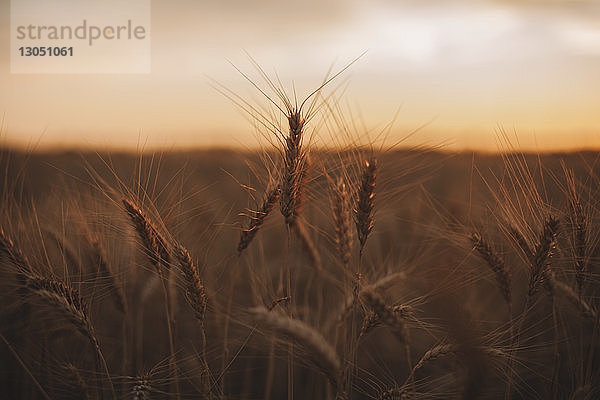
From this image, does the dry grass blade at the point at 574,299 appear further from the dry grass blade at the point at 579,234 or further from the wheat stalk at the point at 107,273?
the wheat stalk at the point at 107,273

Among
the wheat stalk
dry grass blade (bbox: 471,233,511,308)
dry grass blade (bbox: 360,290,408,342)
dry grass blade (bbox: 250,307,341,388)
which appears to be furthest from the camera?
the wheat stalk

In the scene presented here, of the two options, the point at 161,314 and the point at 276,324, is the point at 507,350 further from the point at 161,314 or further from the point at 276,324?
the point at 161,314

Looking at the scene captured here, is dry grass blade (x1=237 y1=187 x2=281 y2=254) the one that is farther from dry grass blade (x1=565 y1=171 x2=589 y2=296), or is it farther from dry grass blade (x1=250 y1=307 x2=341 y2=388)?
dry grass blade (x1=565 y1=171 x2=589 y2=296)

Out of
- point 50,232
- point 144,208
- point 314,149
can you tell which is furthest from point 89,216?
point 314,149

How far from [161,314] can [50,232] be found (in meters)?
0.95

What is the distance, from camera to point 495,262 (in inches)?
57.1

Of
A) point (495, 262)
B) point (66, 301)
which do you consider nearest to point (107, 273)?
point (66, 301)

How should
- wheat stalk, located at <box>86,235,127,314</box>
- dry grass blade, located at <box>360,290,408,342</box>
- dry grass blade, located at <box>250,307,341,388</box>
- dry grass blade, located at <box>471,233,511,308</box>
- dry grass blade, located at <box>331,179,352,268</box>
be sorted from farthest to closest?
wheat stalk, located at <box>86,235,127,314</box>, dry grass blade, located at <box>471,233,511,308</box>, dry grass blade, located at <box>331,179,352,268</box>, dry grass blade, located at <box>360,290,408,342</box>, dry grass blade, located at <box>250,307,341,388</box>

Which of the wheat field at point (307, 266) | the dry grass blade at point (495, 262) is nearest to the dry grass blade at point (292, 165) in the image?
the wheat field at point (307, 266)

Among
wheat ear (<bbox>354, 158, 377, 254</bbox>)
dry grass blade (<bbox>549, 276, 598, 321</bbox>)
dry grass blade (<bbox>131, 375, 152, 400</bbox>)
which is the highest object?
wheat ear (<bbox>354, 158, 377, 254</bbox>)

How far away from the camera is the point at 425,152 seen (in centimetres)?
149

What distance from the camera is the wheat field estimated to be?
50.9 inches

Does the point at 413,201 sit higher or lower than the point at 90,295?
higher

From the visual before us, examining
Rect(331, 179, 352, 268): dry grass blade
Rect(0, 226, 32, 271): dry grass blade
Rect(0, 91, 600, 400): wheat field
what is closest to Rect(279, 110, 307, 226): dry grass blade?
Rect(0, 91, 600, 400): wheat field
